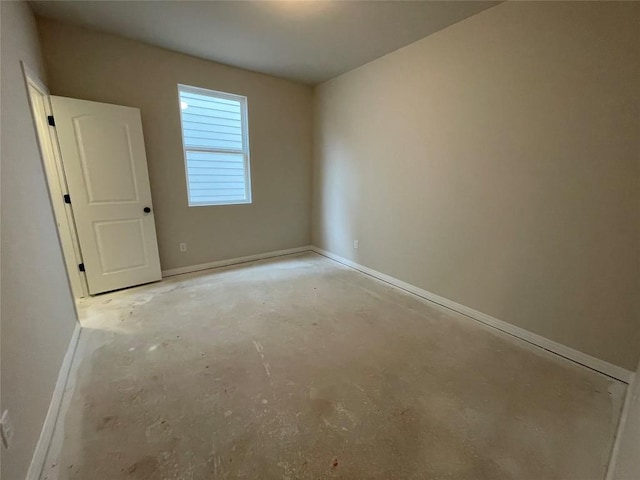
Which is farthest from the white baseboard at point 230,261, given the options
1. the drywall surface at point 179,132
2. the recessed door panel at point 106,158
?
the recessed door panel at point 106,158

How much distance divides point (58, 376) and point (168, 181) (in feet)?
7.55

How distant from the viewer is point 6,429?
1.05 m

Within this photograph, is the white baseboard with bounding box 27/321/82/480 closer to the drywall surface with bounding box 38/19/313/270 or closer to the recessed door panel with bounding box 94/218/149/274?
the recessed door panel with bounding box 94/218/149/274

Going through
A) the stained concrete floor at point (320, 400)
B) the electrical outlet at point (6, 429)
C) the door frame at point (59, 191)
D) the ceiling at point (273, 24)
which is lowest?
the stained concrete floor at point (320, 400)

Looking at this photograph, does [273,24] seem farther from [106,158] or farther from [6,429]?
[6,429]

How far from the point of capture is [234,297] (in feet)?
9.77

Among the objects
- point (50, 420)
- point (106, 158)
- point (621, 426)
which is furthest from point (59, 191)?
point (621, 426)

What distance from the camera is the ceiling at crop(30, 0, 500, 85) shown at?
220cm

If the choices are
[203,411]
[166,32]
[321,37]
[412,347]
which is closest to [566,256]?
[412,347]

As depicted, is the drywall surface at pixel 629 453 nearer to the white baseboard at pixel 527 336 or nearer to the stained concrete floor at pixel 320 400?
the stained concrete floor at pixel 320 400

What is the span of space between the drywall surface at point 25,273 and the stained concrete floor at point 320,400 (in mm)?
232

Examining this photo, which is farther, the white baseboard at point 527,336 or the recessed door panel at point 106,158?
the recessed door panel at point 106,158

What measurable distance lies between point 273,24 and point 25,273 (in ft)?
8.60

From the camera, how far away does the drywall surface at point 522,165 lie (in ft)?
5.80
